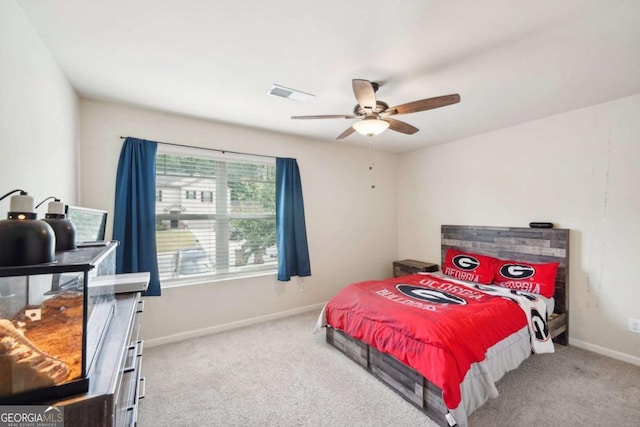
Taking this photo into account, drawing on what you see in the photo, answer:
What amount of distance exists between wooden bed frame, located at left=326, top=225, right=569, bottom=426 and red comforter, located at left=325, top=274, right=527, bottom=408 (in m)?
0.13

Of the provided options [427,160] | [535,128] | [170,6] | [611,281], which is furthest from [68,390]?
[427,160]

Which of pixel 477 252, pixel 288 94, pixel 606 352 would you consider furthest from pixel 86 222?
pixel 606 352

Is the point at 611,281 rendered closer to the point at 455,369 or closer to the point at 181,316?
the point at 455,369

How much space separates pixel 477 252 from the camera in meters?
Result: 3.81

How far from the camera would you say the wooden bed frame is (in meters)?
1.99

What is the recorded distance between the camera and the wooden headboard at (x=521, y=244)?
302cm

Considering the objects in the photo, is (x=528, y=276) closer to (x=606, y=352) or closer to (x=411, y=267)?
(x=606, y=352)

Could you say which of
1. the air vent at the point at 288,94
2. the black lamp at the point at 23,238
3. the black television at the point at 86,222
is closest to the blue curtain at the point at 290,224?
the air vent at the point at 288,94

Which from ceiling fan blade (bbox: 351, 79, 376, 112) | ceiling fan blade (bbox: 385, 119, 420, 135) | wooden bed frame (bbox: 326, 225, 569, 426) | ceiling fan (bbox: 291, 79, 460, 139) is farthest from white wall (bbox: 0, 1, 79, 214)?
wooden bed frame (bbox: 326, 225, 569, 426)

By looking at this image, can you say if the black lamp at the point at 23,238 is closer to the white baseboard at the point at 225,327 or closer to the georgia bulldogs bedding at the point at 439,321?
the georgia bulldogs bedding at the point at 439,321

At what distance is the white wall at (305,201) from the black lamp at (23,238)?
2.21 metres

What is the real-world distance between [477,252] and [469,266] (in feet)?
1.26

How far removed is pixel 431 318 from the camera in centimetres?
217

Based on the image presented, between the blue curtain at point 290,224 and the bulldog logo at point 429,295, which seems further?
the blue curtain at point 290,224
